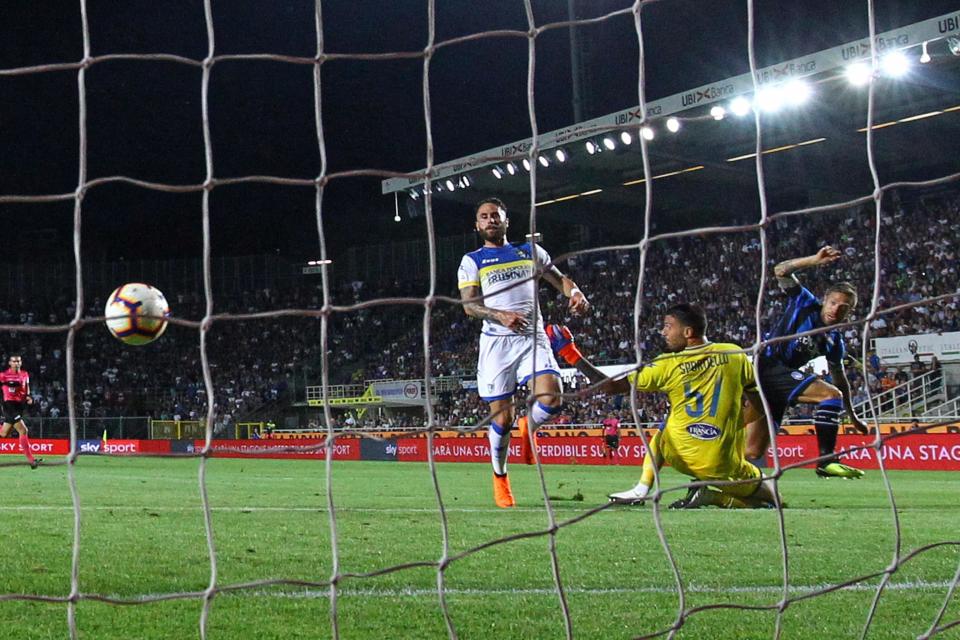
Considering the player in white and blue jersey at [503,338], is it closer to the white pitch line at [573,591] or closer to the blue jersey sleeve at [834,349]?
the blue jersey sleeve at [834,349]

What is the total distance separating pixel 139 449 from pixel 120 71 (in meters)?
11.7

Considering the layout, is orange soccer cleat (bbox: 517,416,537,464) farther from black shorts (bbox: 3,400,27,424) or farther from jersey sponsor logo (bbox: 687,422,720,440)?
black shorts (bbox: 3,400,27,424)

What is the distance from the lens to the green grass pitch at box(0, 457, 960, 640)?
11.1 ft

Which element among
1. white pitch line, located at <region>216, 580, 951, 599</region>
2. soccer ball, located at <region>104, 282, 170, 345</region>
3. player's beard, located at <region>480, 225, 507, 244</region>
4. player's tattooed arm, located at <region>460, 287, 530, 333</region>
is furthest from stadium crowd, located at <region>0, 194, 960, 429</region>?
soccer ball, located at <region>104, 282, 170, 345</region>

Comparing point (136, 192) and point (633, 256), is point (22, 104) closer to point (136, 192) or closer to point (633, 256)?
point (136, 192)

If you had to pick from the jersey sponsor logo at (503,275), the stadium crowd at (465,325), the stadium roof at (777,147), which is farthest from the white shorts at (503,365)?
the stadium crowd at (465,325)

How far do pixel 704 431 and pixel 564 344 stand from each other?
3.15 feet

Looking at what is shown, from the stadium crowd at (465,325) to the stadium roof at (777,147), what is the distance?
1450 millimetres

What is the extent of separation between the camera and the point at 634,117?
2378 centimetres

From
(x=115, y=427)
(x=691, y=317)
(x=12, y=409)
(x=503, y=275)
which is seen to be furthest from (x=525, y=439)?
(x=115, y=427)

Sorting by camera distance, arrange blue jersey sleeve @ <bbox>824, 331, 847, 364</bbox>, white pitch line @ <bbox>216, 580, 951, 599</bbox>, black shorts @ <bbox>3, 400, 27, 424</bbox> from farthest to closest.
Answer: black shorts @ <bbox>3, 400, 27, 424</bbox>, blue jersey sleeve @ <bbox>824, 331, 847, 364</bbox>, white pitch line @ <bbox>216, 580, 951, 599</bbox>

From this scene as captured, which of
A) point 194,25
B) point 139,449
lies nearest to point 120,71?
point 194,25

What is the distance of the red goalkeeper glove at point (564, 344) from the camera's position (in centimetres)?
582

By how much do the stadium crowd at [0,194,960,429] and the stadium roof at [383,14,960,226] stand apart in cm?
145
